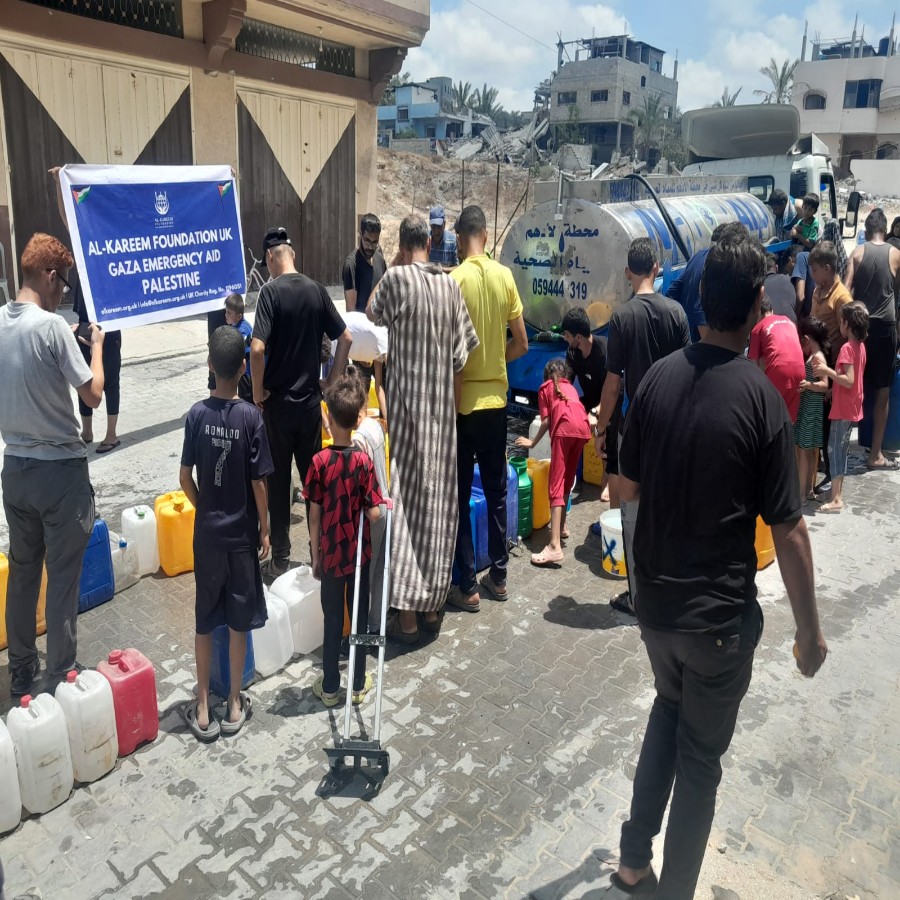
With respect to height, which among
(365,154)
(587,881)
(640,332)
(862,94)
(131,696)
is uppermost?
(862,94)

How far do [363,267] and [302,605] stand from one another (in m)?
4.28

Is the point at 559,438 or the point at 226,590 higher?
the point at 559,438

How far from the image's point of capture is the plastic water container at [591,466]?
7.09 m

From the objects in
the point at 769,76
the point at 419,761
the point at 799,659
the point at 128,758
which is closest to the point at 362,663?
the point at 419,761

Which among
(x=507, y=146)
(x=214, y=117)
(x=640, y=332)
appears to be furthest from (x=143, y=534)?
(x=507, y=146)

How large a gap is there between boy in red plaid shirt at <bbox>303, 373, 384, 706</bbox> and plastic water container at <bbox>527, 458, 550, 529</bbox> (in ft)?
7.22

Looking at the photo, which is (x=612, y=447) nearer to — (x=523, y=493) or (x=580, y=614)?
(x=523, y=493)

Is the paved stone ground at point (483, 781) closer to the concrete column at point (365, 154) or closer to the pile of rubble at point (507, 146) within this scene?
the concrete column at point (365, 154)

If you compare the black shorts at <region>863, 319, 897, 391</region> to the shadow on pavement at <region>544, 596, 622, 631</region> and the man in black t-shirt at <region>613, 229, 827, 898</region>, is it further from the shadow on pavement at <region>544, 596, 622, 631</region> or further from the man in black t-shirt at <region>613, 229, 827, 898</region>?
the man in black t-shirt at <region>613, 229, 827, 898</region>

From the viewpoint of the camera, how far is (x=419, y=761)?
363 cm

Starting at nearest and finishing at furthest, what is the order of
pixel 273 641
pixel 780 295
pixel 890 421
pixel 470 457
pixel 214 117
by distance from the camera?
pixel 273 641, pixel 470 457, pixel 780 295, pixel 890 421, pixel 214 117

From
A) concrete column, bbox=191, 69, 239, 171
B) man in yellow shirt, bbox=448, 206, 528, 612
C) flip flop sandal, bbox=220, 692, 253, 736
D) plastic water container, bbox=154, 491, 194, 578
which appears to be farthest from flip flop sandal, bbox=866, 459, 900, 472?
concrete column, bbox=191, 69, 239, 171

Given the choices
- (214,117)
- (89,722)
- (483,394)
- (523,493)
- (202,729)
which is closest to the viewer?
(89,722)

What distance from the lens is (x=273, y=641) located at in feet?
13.9
